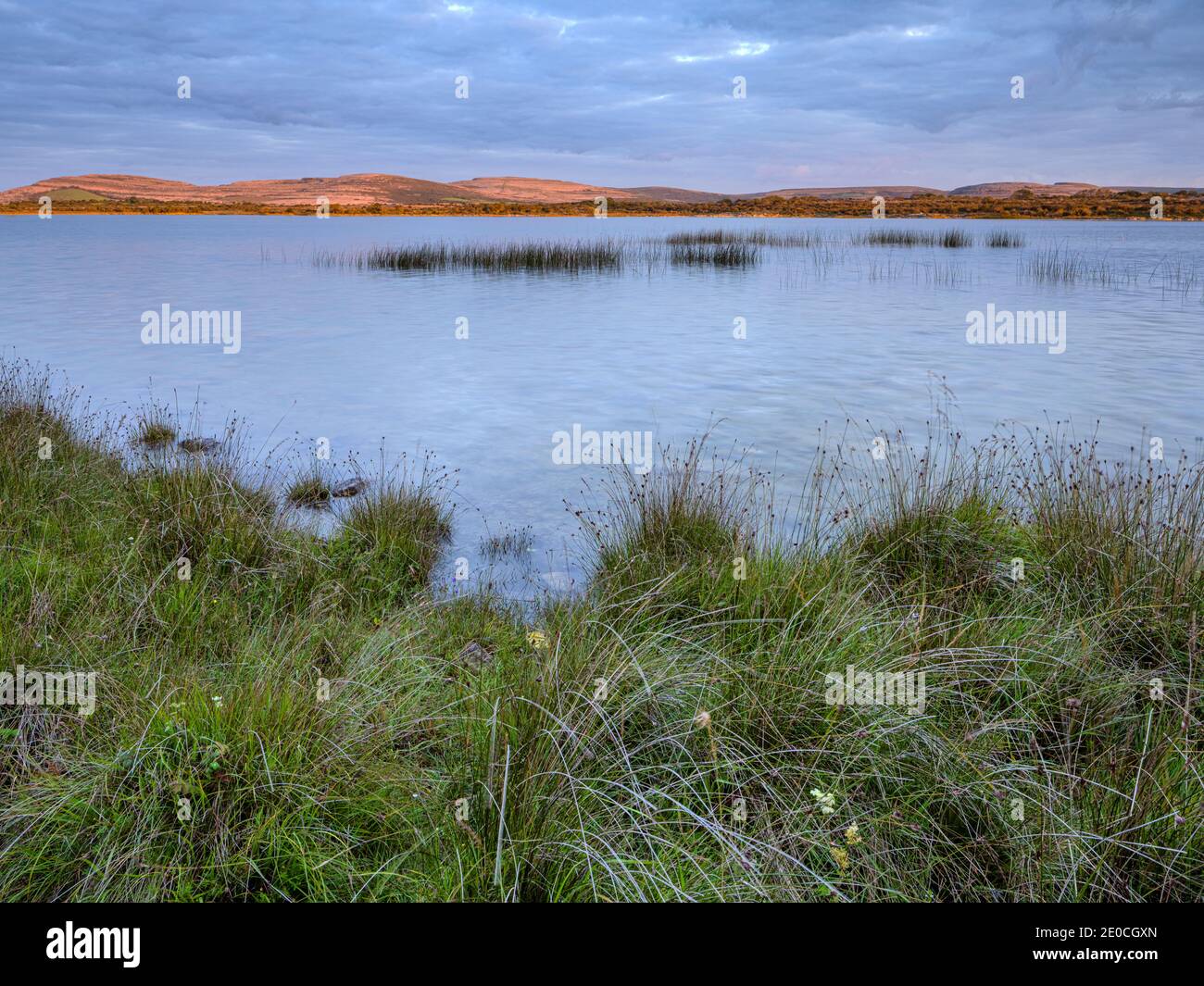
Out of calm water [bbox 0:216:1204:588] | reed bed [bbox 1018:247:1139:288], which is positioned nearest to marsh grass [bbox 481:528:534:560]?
calm water [bbox 0:216:1204:588]

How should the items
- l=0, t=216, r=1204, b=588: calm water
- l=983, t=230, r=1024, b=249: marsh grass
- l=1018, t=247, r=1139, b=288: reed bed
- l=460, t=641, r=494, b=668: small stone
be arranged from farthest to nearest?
l=983, t=230, r=1024, b=249: marsh grass, l=1018, t=247, r=1139, b=288: reed bed, l=0, t=216, r=1204, b=588: calm water, l=460, t=641, r=494, b=668: small stone

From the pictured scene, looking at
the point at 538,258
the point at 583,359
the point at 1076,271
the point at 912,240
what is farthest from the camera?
the point at 912,240

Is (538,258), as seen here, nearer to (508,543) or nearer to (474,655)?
(508,543)

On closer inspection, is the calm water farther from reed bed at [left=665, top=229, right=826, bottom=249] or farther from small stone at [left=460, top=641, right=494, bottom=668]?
reed bed at [left=665, top=229, right=826, bottom=249]

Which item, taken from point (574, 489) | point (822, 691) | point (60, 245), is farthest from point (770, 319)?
point (60, 245)

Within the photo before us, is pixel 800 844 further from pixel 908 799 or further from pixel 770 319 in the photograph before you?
pixel 770 319

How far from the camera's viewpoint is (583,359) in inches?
700

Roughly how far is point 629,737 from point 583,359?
14.4m

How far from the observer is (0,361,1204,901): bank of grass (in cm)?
310

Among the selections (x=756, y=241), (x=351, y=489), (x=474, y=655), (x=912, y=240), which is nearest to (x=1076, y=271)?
(x=756, y=241)

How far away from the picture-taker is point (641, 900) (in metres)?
2.81

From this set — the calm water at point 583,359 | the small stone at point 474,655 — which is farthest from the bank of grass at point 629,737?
the calm water at point 583,359

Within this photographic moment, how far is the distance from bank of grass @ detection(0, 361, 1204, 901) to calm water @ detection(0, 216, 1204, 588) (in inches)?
97.2
